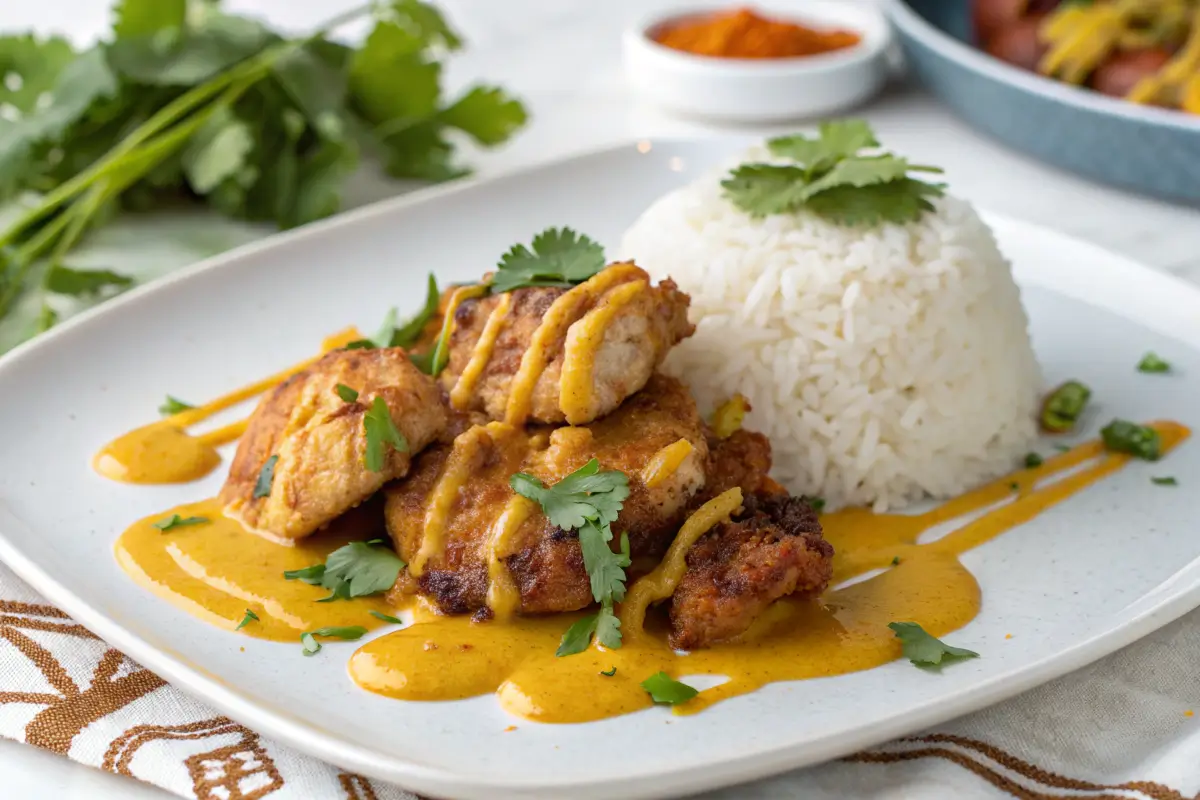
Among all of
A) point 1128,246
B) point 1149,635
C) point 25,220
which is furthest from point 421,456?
point 1128,246

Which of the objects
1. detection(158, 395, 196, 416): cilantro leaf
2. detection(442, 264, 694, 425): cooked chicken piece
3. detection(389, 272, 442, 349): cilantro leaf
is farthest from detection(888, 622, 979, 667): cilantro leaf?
detection(158, 395, 196, 416): cilantro leaf

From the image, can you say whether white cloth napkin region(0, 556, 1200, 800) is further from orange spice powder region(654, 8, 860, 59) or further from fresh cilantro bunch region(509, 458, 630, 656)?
orange spice powder region(654, 8, 860, 59)

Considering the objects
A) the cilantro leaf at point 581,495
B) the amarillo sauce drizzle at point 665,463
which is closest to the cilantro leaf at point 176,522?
the cilantro leaf at point 581,495

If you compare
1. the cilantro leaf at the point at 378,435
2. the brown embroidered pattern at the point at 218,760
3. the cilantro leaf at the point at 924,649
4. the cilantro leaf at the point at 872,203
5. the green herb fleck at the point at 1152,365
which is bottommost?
the green herb fleck at the point at 1152,365

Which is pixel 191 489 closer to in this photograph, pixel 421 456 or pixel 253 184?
pixel 421 456

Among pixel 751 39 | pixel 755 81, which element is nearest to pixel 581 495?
pixel 755 81

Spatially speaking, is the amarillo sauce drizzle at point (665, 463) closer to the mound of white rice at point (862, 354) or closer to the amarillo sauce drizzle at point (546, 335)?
the amarillo sauce drizzle at point (546, 335)
